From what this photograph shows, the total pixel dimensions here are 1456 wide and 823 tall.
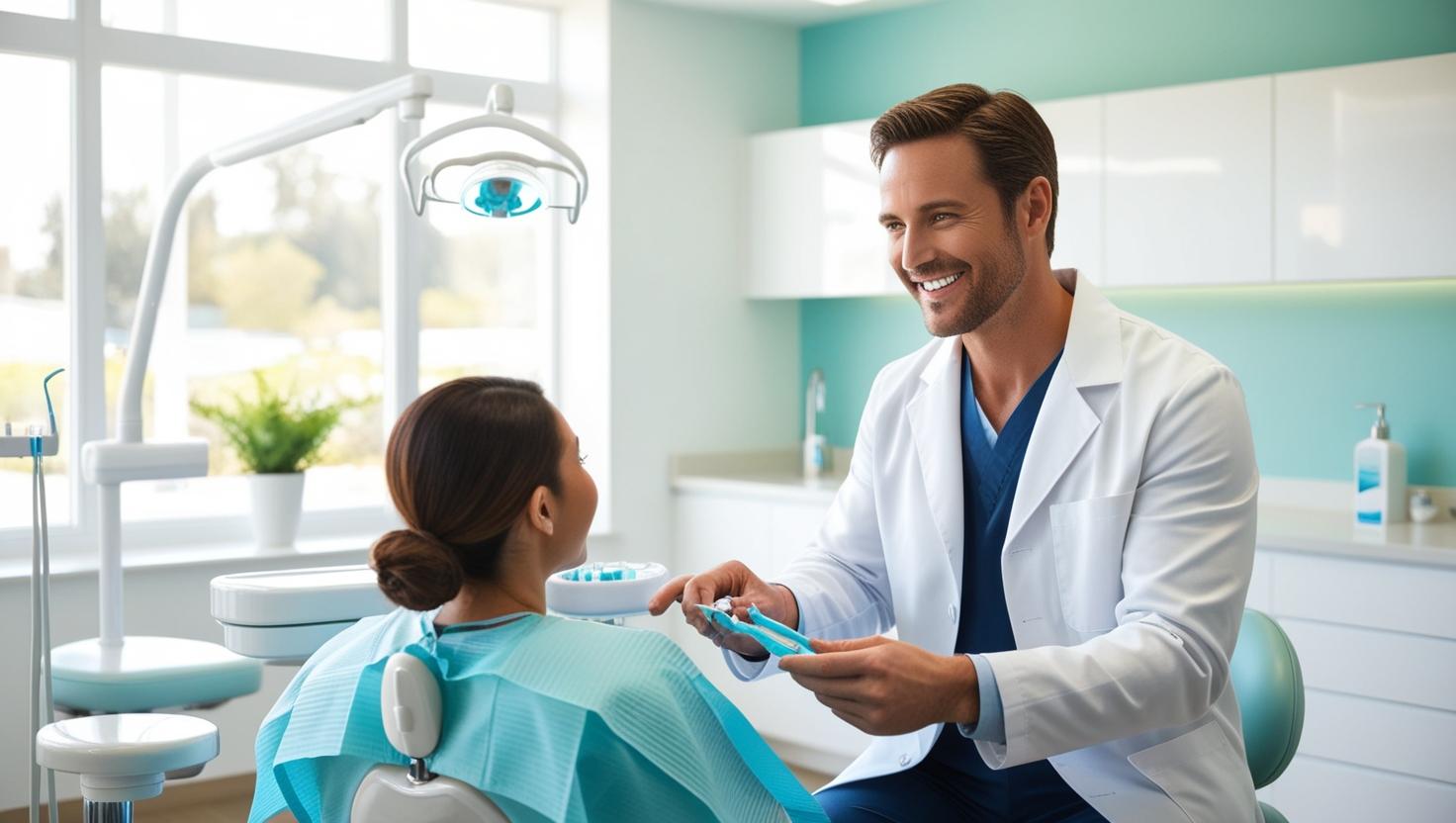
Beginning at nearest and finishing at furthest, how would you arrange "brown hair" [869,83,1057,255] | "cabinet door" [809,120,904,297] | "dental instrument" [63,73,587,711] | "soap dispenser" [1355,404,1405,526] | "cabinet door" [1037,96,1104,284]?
"brown hair" [869,83,1057,255] < "dental instrument" [63,73,587,711] < "soap dispenser" [1355,404,1405,526] < "cabinet door" [1037,96,1104,284] < "cabinet door" [809,120,904,297]

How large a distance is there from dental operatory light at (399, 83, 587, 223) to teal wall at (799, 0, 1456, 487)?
79.4 inches

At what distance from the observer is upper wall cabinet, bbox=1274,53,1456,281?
304cm

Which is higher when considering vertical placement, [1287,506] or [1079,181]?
[1079,181]

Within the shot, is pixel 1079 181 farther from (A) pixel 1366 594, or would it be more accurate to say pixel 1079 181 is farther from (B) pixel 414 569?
(B) pixel 414 569

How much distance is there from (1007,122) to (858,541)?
62cm

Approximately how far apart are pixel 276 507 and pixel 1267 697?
8.73ft

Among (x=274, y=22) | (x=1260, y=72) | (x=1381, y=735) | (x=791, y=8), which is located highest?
(x=791, y=8)

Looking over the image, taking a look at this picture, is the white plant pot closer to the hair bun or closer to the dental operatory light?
the dental operatory light

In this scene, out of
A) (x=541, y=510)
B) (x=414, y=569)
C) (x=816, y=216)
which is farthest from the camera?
(x=816, y=216)

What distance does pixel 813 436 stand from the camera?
440 centimetres

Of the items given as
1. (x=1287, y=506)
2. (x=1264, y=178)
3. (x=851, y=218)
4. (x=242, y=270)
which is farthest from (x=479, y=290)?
(x=1287, y=506)

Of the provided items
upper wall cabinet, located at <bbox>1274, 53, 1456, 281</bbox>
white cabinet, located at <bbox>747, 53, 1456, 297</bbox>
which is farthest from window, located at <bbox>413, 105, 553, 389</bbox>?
upper wall cabinet, located at <bbox>1274, 53, 1456, 281</bbox>

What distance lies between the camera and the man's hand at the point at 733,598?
169cm

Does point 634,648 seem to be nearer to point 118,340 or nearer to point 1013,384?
point 1013,384
